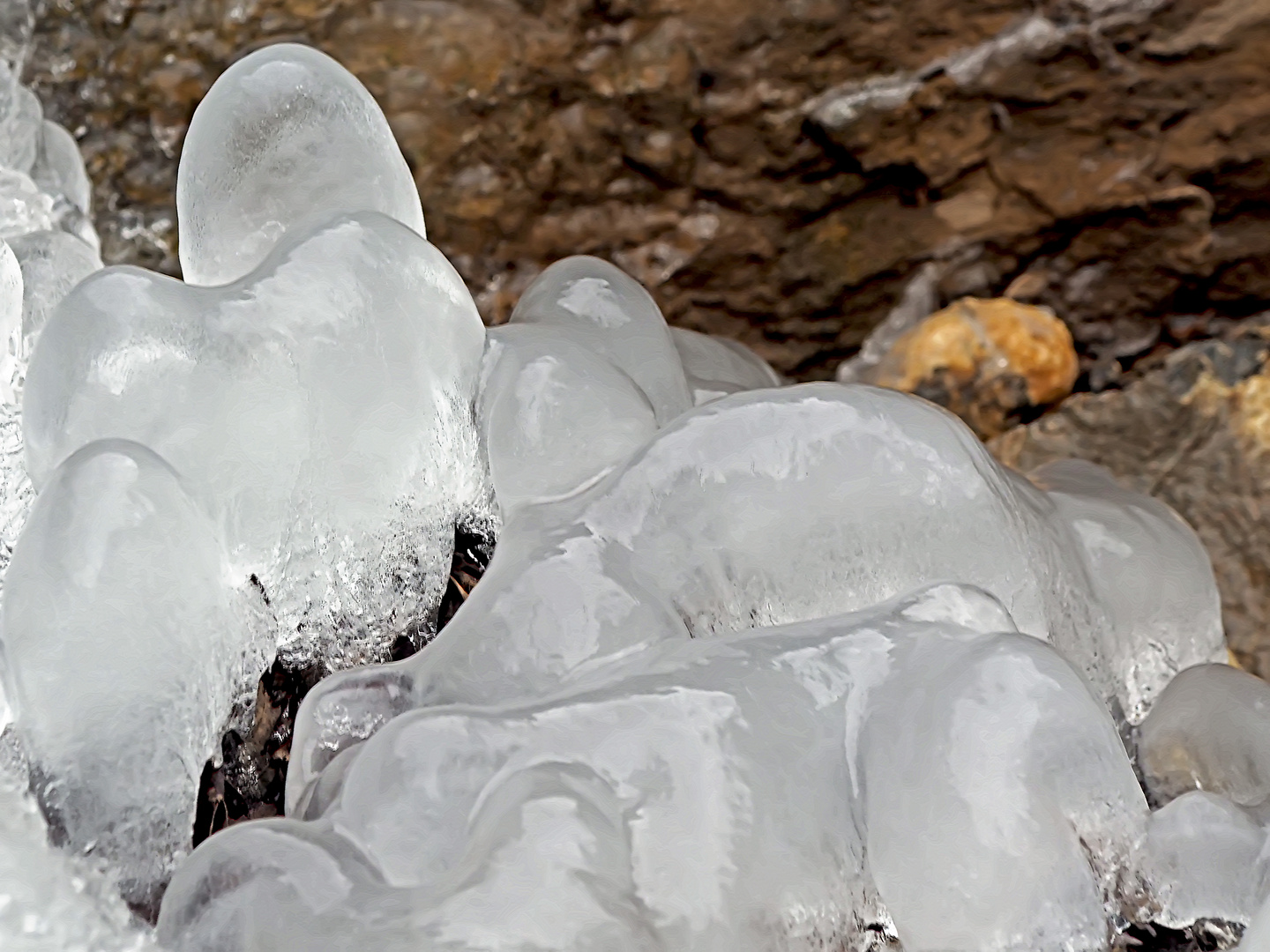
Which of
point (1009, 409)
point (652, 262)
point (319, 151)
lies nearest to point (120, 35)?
point (652, 262)

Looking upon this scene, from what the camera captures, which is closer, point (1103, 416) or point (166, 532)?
point (166, 532)

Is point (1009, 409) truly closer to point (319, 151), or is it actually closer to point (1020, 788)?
point (319, 151)

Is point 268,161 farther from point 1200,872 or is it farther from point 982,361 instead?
point 982,361

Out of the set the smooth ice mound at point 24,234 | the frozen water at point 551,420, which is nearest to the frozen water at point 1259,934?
the frozen water at point 551,420

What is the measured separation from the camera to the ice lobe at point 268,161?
29.5 inches

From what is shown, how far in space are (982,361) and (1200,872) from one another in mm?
1139

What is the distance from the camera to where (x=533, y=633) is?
0.60 metres

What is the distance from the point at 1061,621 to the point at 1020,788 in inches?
8.9

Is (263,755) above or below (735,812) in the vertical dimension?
below

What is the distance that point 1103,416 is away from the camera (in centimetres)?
153

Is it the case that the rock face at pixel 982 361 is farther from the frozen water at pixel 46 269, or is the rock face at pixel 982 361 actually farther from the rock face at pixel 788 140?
the frozen water at pixel 46 269

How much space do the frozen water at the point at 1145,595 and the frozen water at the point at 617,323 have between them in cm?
24

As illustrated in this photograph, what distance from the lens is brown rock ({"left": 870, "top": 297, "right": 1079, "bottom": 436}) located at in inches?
63.3

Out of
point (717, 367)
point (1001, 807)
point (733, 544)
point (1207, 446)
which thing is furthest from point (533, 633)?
point (1207, 446)
